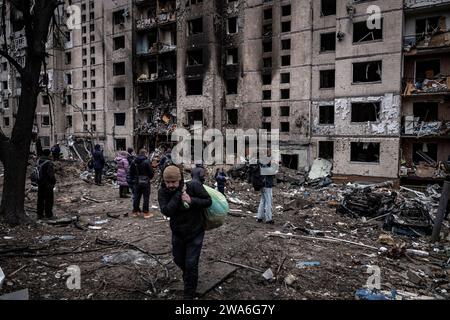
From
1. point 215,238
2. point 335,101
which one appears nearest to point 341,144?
point 335,101

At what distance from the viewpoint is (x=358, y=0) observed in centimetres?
2077

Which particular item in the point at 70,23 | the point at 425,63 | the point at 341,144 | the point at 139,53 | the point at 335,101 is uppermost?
the point at 70,23

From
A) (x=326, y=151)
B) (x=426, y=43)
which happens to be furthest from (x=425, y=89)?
(x=326, y=151)

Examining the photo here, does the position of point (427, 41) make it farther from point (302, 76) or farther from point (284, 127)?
point (284, 127)

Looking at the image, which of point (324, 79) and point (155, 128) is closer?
point (324, 79)

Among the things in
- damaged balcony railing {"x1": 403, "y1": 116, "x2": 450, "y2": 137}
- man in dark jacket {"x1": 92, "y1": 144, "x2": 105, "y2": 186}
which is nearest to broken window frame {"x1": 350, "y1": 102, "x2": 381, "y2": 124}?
damaged balcony railing {"x1": 403, "y1": 116, "x2": 450, "y2": 137}

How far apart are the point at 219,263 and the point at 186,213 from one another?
2.09 meters

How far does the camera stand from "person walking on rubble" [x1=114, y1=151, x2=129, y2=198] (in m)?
11.4

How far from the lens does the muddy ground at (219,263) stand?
4.81 metres

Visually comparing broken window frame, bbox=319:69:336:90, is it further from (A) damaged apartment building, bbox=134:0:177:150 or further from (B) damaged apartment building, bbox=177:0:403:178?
(A) damaged apartment building, bbox=134:0:177:150

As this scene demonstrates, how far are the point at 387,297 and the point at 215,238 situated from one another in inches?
148

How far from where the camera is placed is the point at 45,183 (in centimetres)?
868

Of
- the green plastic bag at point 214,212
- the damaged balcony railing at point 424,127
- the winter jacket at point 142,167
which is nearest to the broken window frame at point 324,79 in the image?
the damaged balcony railing at point 424,127
